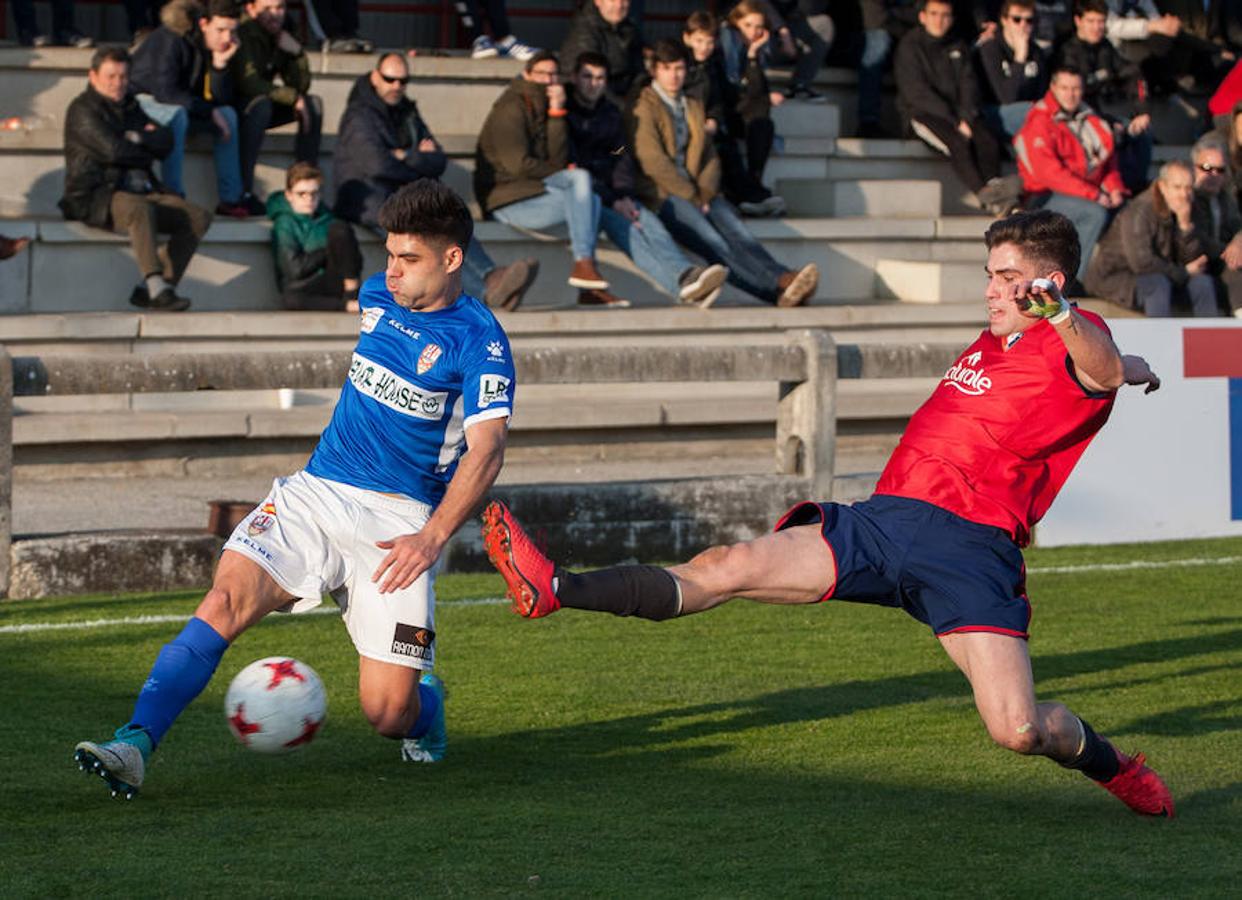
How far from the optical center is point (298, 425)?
12352 millimetres

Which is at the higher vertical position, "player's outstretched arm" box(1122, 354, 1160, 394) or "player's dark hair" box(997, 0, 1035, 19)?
"player's dark hair" box(997, 0, 1035, 19)

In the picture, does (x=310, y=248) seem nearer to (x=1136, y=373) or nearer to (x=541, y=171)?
(x=541, y=171)

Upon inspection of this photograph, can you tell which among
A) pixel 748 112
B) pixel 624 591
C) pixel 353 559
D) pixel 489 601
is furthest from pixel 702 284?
pixel 624 591

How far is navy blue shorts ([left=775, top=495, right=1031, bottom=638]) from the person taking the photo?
5590mm

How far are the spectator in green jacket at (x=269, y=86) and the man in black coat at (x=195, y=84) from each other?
0.33 feet

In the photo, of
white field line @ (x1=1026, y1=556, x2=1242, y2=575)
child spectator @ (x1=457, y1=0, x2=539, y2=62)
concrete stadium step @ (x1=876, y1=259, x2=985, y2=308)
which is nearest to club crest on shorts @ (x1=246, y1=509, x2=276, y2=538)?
white field line @ (x1=1026, y1=556, x2=1242, y2=575)

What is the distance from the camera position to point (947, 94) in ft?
53.6

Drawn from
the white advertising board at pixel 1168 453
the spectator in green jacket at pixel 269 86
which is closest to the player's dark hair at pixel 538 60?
the spectator in green jacket at pixel 269 86

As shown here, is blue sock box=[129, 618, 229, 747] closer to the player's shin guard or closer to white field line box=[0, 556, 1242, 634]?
the player's shin guard

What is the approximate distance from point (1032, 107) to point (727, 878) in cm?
1208

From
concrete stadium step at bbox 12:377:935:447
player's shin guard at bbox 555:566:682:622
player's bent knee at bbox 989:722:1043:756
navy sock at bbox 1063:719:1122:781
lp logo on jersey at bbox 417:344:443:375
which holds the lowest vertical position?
concrete stadium step at bbox 12:377:935:447

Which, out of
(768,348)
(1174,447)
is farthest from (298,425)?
(1174,447)

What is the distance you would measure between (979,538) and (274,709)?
204cm

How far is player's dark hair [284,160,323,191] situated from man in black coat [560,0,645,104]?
101 inches
